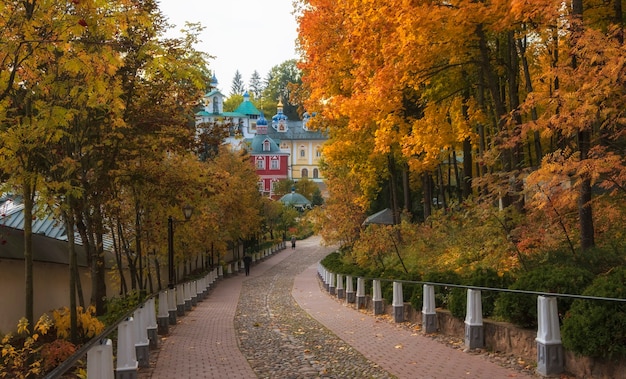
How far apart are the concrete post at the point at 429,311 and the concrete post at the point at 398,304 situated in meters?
2.17

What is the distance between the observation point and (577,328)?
7434mm

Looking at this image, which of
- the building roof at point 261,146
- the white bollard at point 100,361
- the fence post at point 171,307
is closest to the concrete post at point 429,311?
the fence post at point 171,307

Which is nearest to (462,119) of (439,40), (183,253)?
(439,40)

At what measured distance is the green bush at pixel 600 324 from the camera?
278 inches

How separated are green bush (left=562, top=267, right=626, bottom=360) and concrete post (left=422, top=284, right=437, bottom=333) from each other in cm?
505

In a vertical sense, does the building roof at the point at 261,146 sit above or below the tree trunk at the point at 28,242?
above

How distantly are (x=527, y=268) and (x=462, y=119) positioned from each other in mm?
7007

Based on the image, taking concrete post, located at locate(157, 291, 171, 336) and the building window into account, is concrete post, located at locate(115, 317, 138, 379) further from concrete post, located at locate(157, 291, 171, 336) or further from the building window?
the building window

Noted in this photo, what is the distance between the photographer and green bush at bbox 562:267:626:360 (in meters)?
7.05

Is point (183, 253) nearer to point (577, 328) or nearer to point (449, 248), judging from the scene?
point (449, 248)

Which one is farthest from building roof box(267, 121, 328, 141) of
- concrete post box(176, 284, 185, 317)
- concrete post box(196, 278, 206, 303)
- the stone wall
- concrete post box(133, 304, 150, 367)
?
concrete post box(133, 304, 150, 367)

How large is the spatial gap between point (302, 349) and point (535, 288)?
15.1 ft

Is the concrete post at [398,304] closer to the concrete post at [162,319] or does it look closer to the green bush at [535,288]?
the concrete post at [162,319]

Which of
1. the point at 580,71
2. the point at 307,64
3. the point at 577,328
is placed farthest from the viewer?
the point at 307,64
